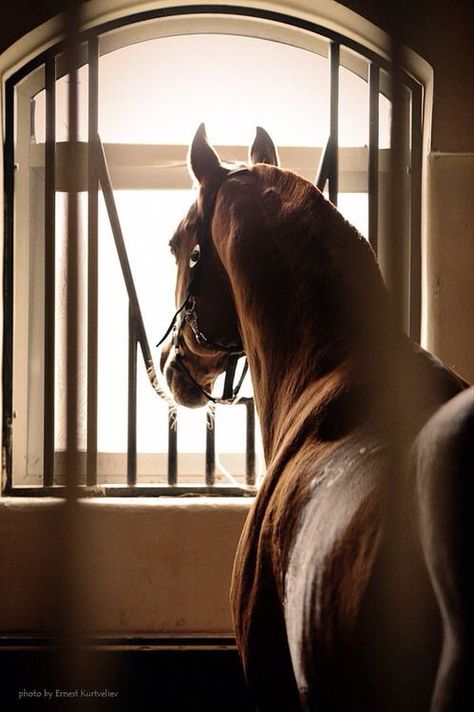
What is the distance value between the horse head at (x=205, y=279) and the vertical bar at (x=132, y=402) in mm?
746

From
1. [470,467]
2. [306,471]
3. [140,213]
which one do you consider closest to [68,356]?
[306,471]

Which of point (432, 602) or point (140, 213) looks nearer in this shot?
point (432, 602)

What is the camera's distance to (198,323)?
4.86ft

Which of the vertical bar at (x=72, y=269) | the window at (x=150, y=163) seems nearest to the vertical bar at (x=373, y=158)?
the window at (x=150, y=163)

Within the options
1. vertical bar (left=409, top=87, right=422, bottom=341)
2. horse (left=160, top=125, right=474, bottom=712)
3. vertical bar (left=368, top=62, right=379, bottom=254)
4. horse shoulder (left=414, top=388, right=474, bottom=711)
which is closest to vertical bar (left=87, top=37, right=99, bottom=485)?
horse (left=160, top=125, right=474, bottom=712)

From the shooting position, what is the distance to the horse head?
57.0 inches

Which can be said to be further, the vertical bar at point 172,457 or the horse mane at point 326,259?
the vertical bar at point 172,457

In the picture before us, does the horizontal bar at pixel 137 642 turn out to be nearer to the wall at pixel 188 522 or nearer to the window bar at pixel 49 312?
the wall at pixel 188 522

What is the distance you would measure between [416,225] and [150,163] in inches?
43.3

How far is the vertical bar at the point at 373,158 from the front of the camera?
2.23 m

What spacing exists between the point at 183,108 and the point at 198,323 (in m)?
1.35

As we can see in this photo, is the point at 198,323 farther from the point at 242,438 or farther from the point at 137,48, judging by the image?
the point at 137,48

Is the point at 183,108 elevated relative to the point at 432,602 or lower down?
elevated

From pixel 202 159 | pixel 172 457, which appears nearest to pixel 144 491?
pixel 172 457
